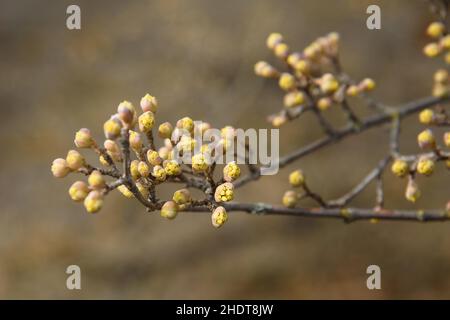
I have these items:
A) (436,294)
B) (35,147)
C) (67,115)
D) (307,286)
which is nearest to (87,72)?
(67,115)

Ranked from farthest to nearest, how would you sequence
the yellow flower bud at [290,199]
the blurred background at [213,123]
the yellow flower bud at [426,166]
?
the blurred background at [213,123]
the yellow flower bud at [290,199]
the yellow flower bud at [426,166]

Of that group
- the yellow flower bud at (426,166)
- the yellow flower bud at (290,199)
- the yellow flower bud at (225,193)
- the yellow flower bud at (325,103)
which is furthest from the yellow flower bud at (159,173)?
the yellow flower bud at (325,103)

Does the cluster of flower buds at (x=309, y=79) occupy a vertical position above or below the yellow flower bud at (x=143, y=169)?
above

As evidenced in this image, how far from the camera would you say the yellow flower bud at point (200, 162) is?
102cm

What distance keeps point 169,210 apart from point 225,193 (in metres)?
0.11

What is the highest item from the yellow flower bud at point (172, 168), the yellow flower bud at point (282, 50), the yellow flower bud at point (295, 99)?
the yellow flower bud at point (282, 50)

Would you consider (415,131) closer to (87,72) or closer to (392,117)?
(392,117)

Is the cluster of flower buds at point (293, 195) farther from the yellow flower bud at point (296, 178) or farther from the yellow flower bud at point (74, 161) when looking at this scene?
the yellow flower bud at point (74, 161)

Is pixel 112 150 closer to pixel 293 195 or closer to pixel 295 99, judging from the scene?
pixel 293 195

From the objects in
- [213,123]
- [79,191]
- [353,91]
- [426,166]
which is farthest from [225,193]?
[213,123]

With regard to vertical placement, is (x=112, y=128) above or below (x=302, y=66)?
below

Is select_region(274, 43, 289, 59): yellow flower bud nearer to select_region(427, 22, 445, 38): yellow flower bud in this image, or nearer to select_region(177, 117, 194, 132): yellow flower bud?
select_region(427, 22, 445, 38): yellow flower bud

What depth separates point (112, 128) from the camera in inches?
36.8

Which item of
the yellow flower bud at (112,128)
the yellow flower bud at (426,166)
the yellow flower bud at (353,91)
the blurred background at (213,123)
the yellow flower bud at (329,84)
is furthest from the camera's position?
the blurred background at (213,123)
